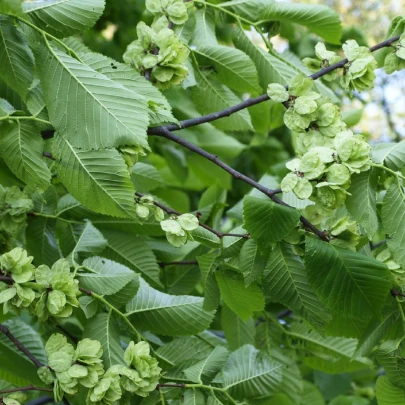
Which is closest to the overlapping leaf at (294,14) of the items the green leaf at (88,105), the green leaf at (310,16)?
the green leaf at (310,16)

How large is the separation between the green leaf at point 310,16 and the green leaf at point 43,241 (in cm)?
56

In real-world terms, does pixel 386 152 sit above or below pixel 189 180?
above

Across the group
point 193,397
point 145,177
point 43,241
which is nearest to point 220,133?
point 145,177

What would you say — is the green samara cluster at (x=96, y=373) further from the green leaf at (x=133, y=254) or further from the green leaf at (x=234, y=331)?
the green leaf at (x=234, y=331)

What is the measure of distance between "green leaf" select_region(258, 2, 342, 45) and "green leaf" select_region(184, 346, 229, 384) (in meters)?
0.63

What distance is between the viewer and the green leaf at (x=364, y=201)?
0.89m

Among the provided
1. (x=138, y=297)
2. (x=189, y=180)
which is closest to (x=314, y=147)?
(x=138, y=297)

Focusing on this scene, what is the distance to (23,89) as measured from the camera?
948mm

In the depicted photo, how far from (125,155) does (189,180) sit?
47.1 inches

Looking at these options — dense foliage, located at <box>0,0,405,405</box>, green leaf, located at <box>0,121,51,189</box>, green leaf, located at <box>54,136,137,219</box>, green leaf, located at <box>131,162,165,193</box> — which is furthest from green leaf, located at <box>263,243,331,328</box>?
green leaf, located at <box>131,162,165,193</box>

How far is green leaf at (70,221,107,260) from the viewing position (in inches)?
42.4

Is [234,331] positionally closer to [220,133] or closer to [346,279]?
[346,279]

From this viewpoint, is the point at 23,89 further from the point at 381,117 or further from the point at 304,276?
the point at 381,117

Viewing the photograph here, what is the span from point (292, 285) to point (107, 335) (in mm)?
277
